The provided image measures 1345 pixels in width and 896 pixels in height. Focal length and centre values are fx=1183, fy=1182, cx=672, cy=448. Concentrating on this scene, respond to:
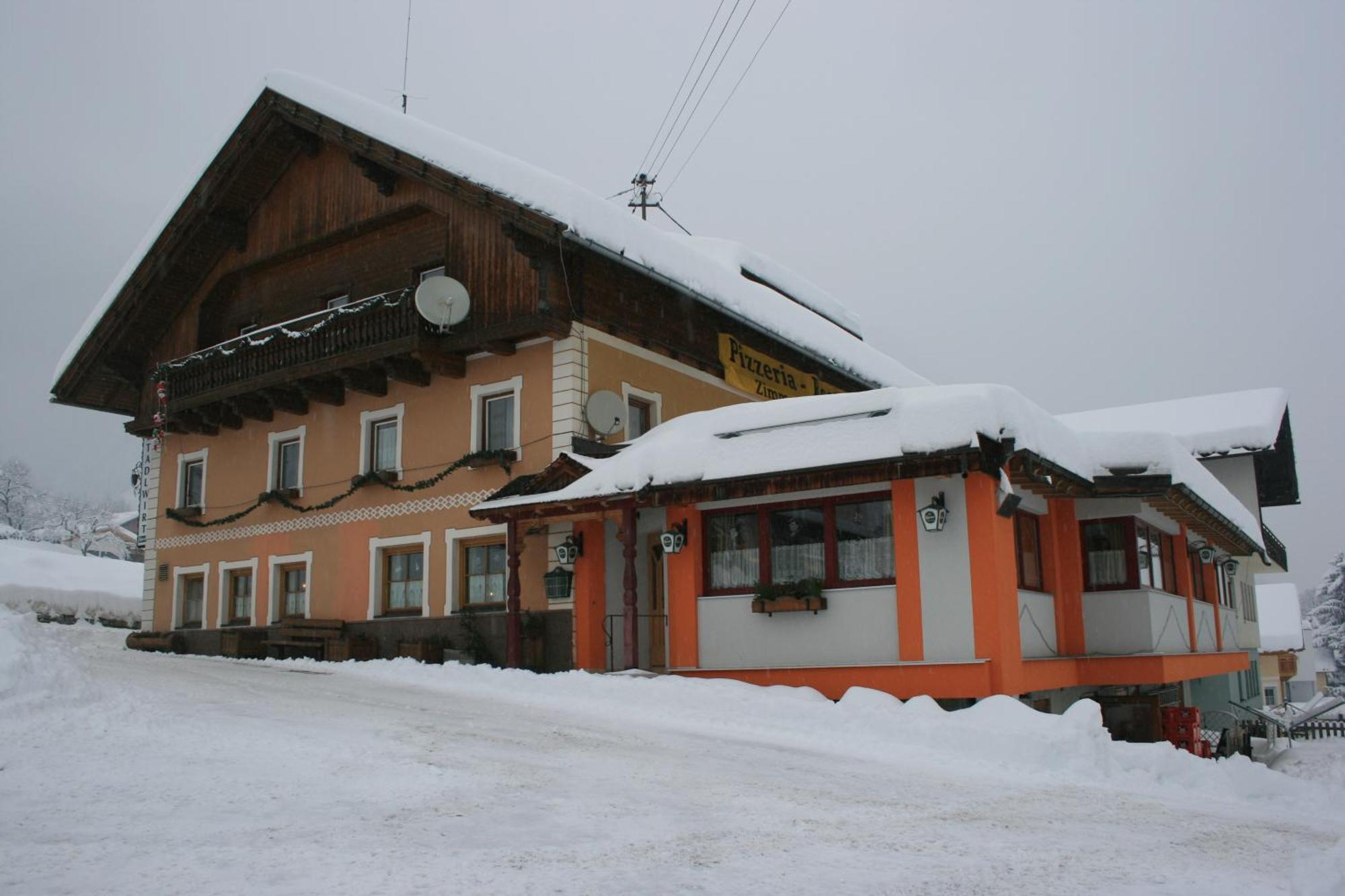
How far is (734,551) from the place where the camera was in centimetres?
1565

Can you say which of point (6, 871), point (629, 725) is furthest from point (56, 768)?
point (629, 725)

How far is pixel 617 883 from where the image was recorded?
18.0 ft

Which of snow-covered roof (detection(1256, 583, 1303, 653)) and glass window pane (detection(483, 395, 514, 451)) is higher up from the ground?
glass window pane (detection(483, 395, 514, 451))

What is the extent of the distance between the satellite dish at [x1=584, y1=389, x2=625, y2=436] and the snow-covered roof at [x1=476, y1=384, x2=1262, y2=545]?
1.05 meters

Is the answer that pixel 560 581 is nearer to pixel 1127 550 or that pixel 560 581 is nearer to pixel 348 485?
pixel 348 485

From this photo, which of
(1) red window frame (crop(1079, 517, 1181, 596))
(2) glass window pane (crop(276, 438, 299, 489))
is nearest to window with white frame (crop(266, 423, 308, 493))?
(2) glass window pane (crop(276, 438, 299, 489))

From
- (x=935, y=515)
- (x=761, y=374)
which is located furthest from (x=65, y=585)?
(x=935, y=515)

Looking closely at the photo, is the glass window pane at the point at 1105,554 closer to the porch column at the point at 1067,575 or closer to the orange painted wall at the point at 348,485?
the porch column at the point at 1067,575

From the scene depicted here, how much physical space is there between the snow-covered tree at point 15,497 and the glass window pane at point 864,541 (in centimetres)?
6498

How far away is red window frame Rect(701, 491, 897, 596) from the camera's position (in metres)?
14.5

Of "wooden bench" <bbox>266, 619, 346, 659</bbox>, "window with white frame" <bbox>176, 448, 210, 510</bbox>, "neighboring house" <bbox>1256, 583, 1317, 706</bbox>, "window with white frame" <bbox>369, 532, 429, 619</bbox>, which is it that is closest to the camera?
"window with white frame" <bbox>369, 532, 429, 619</bbox>

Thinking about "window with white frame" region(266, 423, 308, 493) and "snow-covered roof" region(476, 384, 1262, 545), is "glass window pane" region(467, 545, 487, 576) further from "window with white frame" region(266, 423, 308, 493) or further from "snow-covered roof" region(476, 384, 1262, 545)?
"window with white frame" region(266, 423, 308, 493)

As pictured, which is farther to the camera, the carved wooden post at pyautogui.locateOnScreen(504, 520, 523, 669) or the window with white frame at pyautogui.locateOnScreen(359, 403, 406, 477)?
the window with white frame at pyautogui.locateOnScreen(359, 403, 406, 477)

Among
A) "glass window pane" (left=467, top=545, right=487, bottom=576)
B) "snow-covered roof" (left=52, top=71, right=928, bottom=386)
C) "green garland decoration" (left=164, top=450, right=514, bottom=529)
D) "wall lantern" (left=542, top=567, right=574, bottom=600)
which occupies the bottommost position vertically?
"wall lantern" (left=542, top=567, right=574, bottom=600)
